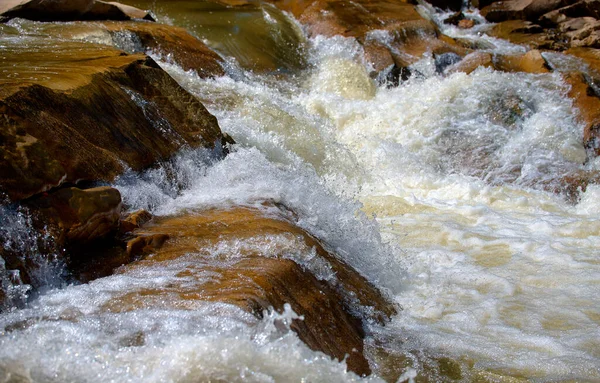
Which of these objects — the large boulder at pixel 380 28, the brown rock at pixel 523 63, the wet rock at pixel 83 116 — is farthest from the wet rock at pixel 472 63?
the wet rock at pixel 83 116

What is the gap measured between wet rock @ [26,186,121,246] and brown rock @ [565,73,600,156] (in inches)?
232

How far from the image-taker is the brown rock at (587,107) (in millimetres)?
7102

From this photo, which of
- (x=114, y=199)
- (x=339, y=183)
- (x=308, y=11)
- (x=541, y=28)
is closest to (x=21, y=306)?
(x=114, y=199)

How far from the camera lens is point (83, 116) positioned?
12.4ft

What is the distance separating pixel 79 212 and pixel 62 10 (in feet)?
18.6

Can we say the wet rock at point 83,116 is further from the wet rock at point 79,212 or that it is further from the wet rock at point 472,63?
the wet rock at point 472,63

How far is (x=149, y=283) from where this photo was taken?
8.98ft

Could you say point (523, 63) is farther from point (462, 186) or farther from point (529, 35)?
point (462, 186)

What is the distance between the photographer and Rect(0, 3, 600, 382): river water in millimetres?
2230

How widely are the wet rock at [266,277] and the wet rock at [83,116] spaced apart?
60 centimetres

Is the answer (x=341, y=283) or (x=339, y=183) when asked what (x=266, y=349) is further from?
(x=339, y=183)

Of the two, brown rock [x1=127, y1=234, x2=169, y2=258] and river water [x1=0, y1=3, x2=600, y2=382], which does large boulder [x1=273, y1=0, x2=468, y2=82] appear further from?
brown rock [x1=127, y1=234, x2=169, y2=258]

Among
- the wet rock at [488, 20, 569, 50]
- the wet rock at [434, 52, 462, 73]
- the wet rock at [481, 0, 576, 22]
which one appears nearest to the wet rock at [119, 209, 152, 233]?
the wet rock at [434, 52, 462, 73]

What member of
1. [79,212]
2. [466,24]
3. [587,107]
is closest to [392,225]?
[79,212]
